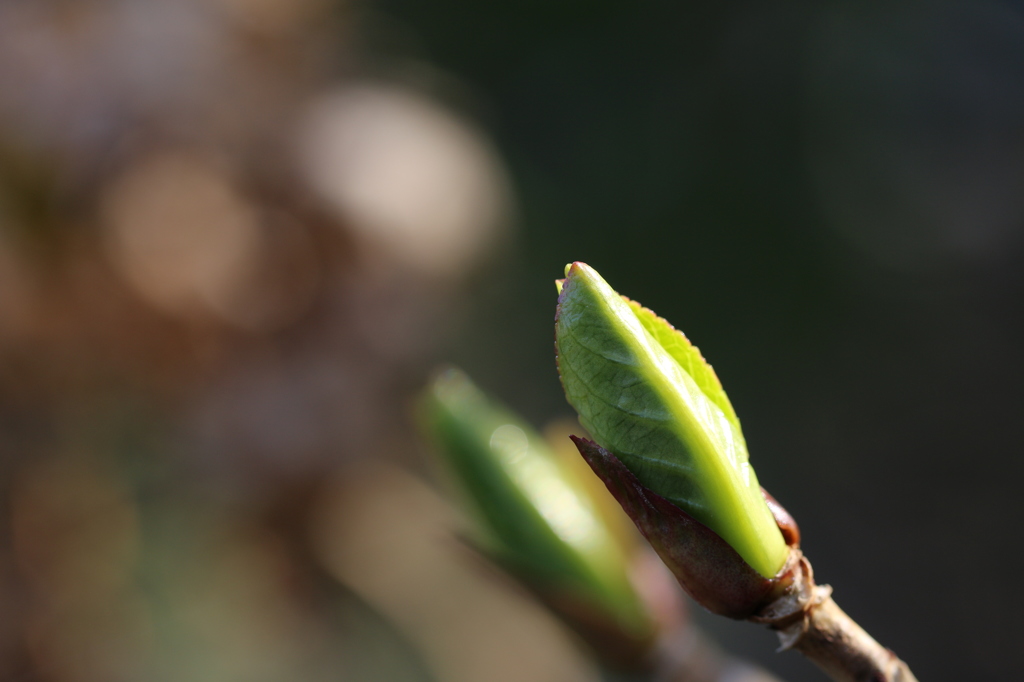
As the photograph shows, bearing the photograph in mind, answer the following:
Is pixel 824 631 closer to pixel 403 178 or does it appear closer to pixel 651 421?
pixel 651 421

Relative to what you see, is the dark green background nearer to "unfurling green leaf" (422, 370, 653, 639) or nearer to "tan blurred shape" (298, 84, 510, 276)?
"tan blurred shape" (298, 84, 510, 276)

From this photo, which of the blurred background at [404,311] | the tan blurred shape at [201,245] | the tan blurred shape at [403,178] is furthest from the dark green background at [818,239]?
the tan blurred shape at [201,245]

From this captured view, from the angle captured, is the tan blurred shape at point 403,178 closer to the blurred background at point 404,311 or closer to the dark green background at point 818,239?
the blurred background at point 404,311

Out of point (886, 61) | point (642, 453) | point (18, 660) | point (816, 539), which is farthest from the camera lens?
point (886, 61)

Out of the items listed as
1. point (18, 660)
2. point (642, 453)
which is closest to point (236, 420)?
point (18, 660)

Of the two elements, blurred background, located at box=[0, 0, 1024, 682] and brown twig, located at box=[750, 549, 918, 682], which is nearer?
brown twig, located at box=[750, 549, 918, 682]

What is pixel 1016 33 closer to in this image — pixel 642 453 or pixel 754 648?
pixel 754 648

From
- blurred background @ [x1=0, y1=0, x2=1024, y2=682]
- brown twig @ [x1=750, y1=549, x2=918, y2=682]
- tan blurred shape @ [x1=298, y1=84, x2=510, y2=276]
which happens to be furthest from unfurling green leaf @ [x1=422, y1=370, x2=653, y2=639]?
tan blurred shape @ [x1=298, y1=84, x2=510, y2=276]
